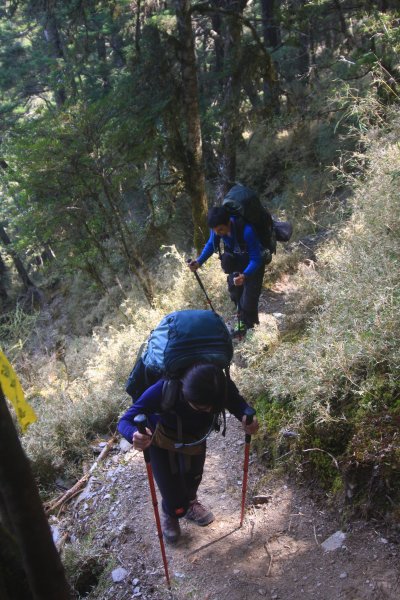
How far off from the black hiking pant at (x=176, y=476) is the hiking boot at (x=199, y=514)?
0.77 ft

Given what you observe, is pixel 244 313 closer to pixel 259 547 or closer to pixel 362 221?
pixel 362 221

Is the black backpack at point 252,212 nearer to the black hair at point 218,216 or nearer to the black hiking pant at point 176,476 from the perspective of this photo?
the black hair at point 218,216

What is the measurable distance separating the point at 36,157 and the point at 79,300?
25.4 feet

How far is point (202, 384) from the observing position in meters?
2.83

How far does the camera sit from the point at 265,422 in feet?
15.2

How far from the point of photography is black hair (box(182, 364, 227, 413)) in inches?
112

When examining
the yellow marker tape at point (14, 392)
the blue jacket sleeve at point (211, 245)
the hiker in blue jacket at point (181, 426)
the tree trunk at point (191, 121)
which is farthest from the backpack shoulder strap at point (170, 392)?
the tree trunk at point (191, 121)

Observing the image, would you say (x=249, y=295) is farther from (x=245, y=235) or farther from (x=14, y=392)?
(x=14, y=392)

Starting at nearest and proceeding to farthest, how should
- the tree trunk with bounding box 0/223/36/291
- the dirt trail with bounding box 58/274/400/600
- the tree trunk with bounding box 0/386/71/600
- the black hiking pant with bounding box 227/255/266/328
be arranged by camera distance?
the tree trunk with bounding box 0/386/71/600 → the dirt trail with bounding box 58/274/400/600 → the black hiking pant with bounding box 227/255/266/328 → the tree trunk with bounding box 0/223/36/291

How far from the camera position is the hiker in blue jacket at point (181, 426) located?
A: 289 cm

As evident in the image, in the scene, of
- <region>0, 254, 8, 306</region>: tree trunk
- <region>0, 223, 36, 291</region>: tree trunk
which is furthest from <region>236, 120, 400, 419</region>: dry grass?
<region>0, 254, 8, 306</region>: tree trunk

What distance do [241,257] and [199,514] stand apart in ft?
A: 10.2

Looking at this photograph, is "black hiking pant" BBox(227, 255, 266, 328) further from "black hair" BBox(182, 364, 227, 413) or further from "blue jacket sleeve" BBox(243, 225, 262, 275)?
"black hair" BBox(182, 364, 227, 413)

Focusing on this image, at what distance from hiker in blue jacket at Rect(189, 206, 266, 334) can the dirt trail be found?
2015 mm
